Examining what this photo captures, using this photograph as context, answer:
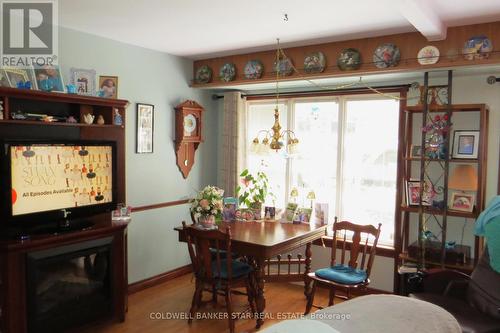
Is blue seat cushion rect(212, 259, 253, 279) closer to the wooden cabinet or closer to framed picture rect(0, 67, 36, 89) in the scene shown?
the wooden cabinet

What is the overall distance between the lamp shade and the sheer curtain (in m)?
2.36

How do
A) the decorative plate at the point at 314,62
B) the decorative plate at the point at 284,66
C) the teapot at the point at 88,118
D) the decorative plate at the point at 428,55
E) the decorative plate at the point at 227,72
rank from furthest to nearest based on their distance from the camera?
the decorative plate at the point at 227,72 < the decorative plate at the point at 284,66 < the decorative plate at the point at 314,62 < the teapot at the point at 88,118 < the decorative plate at the point at 428,55

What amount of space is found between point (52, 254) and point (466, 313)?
9.44 ft

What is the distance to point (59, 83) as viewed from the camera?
123 inches

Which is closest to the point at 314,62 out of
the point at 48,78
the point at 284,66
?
the point at 284,66

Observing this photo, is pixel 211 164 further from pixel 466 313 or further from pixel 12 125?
pixel 466 313

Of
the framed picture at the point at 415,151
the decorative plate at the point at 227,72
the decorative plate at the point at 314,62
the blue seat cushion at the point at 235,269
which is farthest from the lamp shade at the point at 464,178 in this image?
the decorative plate at the point at 227,72

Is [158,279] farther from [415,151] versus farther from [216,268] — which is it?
[415,151]

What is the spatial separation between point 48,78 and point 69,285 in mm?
1611

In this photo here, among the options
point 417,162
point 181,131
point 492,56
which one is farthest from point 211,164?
point 492,56

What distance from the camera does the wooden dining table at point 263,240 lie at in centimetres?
313

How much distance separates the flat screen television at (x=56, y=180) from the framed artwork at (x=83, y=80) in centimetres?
47

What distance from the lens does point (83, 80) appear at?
3.36 metres

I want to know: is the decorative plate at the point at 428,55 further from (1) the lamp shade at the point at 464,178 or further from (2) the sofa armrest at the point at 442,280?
(2) the sofa armrest at the point at 442,280
